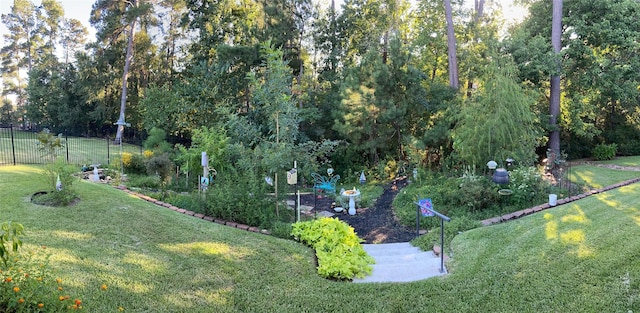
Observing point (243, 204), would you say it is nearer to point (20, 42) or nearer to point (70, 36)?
point (70, 36)

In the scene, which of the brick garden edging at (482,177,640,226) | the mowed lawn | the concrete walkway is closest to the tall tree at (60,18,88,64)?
the mowed lawn

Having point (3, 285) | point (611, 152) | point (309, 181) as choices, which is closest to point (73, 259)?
point (3, 285)

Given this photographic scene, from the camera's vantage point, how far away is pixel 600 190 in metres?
8.38

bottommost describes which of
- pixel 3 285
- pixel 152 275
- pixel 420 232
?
pixel 420 232

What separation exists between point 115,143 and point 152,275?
65.3 feet

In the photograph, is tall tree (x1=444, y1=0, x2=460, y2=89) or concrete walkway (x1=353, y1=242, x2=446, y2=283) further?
tall tree (x1=444, y1=0, x2=460, y2=89)

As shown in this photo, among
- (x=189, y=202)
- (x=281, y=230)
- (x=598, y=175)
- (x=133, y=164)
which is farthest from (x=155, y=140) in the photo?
(x=598, y=175)

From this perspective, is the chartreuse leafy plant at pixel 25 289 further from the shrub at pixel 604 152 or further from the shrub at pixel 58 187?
the shrub at pixel 604 152

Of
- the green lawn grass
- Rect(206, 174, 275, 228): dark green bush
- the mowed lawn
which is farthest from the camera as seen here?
the green lawn grass

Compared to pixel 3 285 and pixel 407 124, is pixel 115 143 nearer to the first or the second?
pixel 407 124

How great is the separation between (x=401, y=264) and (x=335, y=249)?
33.3 inches

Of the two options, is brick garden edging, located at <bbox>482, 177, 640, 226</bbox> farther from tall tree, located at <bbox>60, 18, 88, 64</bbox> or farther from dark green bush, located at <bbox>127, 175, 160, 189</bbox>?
tall tree, located at <bbox>60, 18, 88, 64</bbox>

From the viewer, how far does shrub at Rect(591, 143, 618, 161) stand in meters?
14.6

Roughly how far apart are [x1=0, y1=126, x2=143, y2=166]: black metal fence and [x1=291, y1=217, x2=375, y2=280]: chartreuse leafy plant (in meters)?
7.27
